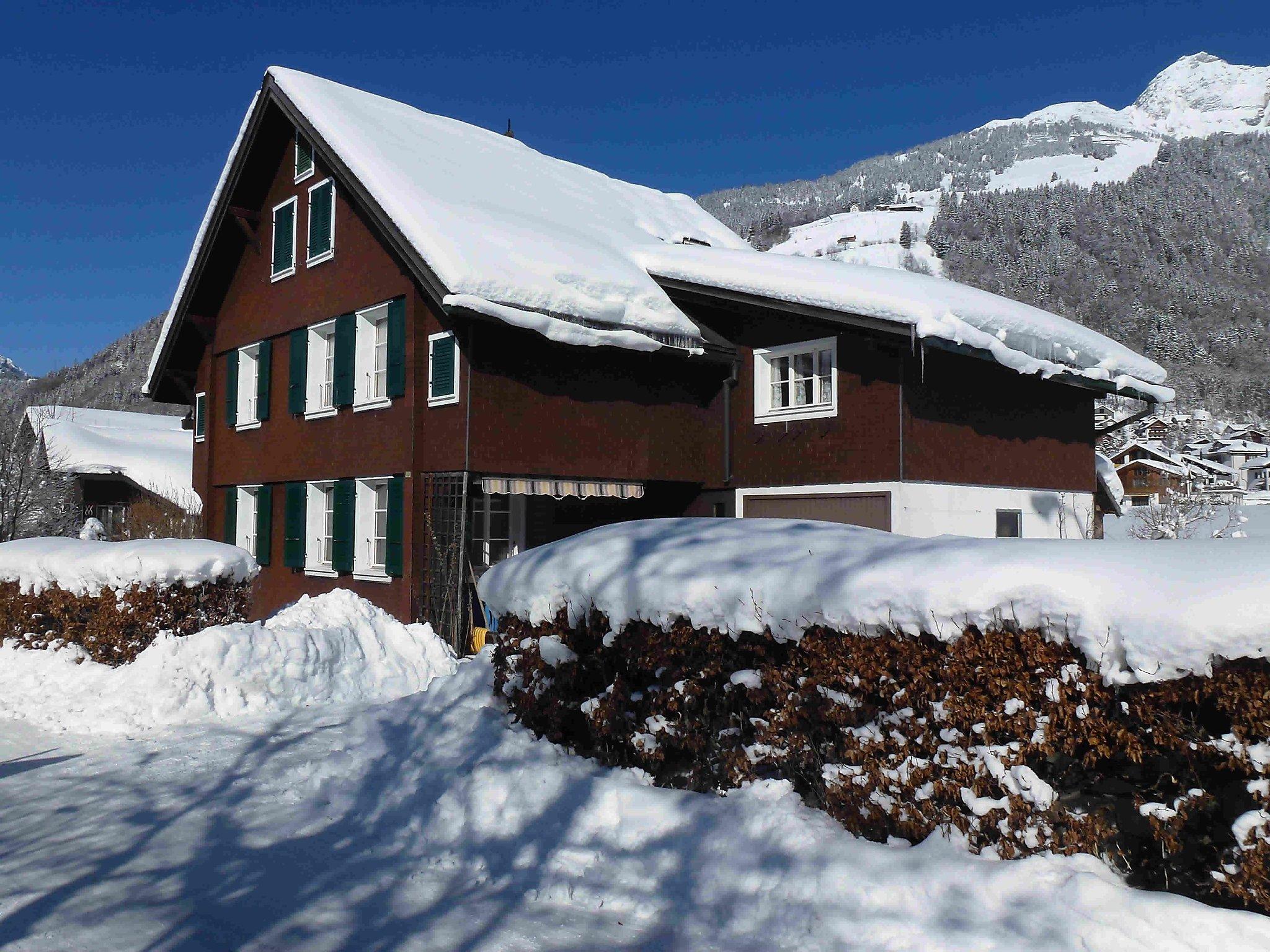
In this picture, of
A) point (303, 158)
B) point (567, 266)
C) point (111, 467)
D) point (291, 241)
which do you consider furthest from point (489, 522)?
point (111, 467)

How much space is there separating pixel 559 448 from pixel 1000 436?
263 inches

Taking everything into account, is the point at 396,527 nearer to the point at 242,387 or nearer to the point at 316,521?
the point at 316,521

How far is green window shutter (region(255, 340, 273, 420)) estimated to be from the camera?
18.8 meters

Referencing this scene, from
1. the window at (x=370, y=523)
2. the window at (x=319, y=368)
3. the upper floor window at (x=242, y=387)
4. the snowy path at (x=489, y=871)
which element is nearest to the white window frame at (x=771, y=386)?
the window at (x=370, y=523)

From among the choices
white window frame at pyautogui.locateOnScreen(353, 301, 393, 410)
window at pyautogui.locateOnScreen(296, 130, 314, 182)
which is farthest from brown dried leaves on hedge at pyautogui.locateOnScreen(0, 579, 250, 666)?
window at pyautogui.locateOnScreen(296, 130, 314, 182)

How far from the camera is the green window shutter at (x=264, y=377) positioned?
18.8 m

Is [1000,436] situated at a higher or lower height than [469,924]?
higher

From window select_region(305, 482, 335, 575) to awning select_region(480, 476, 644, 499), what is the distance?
12.3ft

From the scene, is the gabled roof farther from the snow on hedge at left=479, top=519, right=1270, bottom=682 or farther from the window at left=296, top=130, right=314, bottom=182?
the snow on hedge at left=479, top=519, right=1270, bottom=682

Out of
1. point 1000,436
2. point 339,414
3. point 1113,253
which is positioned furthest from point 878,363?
point 1113,253

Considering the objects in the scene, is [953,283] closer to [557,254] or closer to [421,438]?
[557,254]

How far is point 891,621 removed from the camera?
15.6 feet

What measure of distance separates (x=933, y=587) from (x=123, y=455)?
3347 centimetres

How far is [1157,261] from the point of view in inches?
4710
